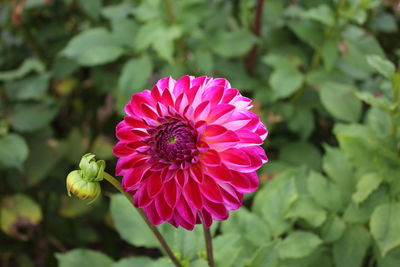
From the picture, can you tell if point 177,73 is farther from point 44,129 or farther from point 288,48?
point 44,129

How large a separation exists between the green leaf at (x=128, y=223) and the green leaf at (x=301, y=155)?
0.72m

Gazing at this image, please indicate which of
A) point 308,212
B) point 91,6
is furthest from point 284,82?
point 91,6

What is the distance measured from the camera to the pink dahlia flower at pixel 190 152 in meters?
0.73

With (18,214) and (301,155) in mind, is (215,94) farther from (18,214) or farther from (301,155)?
(18,214)

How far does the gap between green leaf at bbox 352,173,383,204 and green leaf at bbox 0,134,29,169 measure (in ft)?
3.46

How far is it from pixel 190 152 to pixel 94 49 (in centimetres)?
103

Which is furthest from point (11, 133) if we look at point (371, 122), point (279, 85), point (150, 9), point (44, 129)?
point (371, 122)

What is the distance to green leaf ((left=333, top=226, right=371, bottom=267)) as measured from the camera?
45.3 inches

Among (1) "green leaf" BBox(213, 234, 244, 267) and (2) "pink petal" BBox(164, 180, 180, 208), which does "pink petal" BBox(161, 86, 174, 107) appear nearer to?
(2) "pink petal" BBox(164, 180, 180, 208)

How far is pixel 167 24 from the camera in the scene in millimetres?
1579

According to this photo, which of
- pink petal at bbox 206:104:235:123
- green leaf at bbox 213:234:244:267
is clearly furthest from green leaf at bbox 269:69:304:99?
pink petal at bbox 206:104:235:123

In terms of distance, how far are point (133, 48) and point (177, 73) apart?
198 millimetres

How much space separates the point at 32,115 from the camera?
1.74 m

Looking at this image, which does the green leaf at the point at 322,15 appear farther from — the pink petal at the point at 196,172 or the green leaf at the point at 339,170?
the pink petal at the point at 196,172
